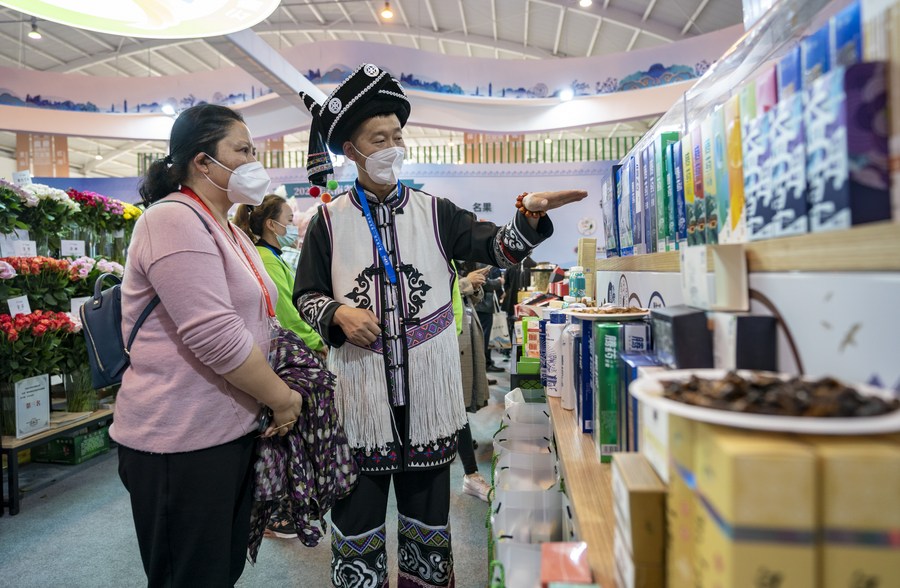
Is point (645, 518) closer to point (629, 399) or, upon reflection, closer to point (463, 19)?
point (629, 399)

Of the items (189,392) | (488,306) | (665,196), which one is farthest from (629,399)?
(488,306)

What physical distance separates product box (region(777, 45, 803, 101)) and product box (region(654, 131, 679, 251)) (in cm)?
54

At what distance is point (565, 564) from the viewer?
867 mm

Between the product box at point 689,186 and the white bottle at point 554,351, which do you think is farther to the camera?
the white bottle at point 554,351

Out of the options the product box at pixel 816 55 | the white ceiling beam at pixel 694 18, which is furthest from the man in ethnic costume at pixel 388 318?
the white ceiling beam at pixel 694 18

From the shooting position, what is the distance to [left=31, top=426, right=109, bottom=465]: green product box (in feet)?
13.0

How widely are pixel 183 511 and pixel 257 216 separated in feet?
6.71

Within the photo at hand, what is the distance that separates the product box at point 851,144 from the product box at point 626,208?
1083 mm

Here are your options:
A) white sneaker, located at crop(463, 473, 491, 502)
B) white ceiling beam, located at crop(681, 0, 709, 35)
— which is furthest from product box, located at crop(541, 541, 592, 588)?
white ceiling beam, located at crop(681, 0, 709, 35)

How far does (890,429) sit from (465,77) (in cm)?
842

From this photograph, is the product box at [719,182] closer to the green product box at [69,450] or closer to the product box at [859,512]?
the product box at [859,512]

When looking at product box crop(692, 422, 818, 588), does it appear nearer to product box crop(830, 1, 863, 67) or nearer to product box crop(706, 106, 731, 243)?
product box crop(830, 1, 863, 67)

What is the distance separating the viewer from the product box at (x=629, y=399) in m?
1.06

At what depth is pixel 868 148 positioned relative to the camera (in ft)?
2.05
